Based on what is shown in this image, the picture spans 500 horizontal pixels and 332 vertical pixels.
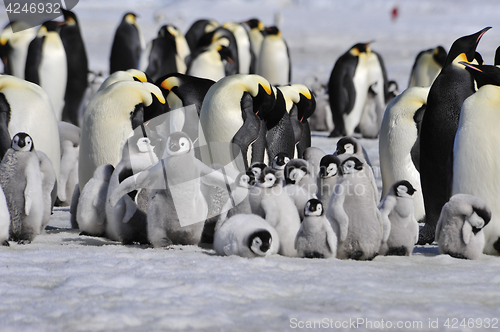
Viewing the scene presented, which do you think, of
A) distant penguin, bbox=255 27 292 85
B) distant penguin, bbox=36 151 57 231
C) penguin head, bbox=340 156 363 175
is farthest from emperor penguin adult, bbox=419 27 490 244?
distant penguin, bbox=255 27 292 85

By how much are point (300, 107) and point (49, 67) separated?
5.48 metres

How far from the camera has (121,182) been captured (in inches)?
170

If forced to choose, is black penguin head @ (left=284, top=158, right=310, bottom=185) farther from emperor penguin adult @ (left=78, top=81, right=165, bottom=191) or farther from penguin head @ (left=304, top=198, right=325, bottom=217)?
emperor penguin adult @ (left=78, top=81, right=165, bottom=191)

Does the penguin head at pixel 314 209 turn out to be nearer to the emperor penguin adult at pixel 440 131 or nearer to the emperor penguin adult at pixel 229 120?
the emperor penguin adult at pixel 440 131

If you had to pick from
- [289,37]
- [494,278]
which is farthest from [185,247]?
[289,37]

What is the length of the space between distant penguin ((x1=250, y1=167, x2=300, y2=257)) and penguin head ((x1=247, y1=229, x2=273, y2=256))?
323 mm

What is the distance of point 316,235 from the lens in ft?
12.4

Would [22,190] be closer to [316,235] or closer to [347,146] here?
[316,235]

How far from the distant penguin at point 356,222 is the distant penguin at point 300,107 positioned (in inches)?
126

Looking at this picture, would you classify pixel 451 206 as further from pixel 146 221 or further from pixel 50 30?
pixel 50 30

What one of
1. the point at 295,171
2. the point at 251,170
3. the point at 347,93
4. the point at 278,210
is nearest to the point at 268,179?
the point at 278,210

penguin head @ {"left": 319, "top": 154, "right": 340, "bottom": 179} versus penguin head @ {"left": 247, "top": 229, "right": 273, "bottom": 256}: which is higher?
penguin head @ {"left": 319, "top": 154, "right": 340, "bottom": 179}

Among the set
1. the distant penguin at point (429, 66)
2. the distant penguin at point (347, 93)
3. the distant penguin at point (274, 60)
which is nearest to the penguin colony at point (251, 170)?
the distant penguin at point (347, 93)

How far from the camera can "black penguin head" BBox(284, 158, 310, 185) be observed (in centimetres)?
466
